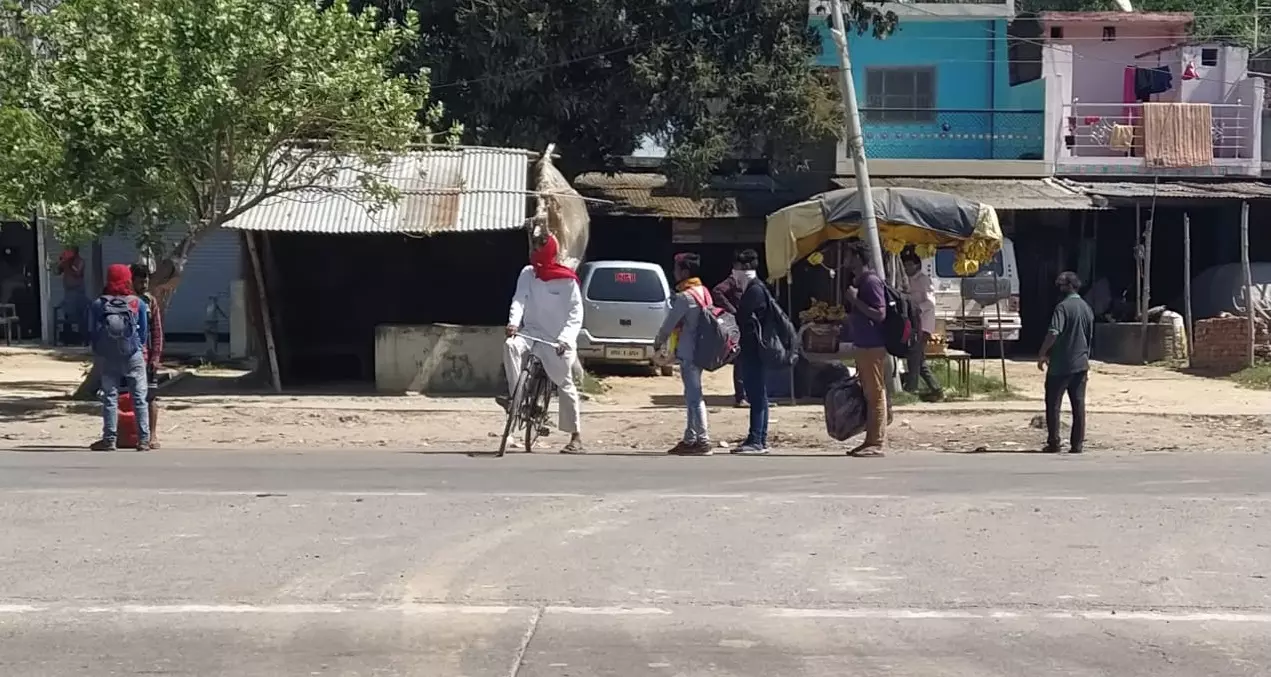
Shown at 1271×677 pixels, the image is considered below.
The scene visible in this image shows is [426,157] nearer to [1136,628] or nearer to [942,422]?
[942,422]

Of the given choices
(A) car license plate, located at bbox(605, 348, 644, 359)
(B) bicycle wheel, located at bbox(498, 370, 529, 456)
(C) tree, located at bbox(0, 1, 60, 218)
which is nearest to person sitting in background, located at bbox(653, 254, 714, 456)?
(B) bicycle wheel, located at bbox(498, 370, 529, 456)

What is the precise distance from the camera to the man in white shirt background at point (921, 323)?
1712 cm

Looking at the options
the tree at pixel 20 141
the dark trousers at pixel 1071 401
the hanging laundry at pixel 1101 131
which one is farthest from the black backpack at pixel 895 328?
the hanging laundry at pixel 1101 131

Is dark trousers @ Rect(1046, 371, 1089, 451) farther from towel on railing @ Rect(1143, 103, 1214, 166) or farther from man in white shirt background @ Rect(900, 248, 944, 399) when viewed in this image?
towel on railing @ Rect(1143, 103, 1214, 166)

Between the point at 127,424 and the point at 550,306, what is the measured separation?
12.9 feet

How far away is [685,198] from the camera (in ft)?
85.5

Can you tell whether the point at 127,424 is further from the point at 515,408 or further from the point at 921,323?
the point at 921,323

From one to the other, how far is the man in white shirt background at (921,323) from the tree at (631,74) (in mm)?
6484

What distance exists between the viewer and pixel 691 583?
7301 millimetres

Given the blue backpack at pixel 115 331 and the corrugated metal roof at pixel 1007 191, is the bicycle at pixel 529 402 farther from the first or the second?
the corrugated metal roof at pixel 1007 191

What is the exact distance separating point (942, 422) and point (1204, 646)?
31.2 ft

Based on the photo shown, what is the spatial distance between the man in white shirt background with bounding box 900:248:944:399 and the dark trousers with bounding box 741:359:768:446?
4699mm

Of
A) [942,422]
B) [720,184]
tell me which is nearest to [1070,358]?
[942,422]

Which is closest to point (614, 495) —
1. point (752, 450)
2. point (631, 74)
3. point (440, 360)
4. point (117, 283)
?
point (752, 450)
